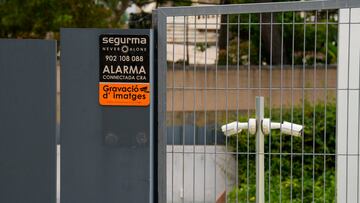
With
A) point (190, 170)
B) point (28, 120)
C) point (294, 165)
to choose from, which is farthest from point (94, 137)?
point (294, 165)

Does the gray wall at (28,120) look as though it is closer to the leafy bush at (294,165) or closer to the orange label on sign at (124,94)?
the orange label on sign at (124,94)

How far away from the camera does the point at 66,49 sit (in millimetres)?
5523

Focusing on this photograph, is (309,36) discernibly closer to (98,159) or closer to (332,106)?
(332,106)

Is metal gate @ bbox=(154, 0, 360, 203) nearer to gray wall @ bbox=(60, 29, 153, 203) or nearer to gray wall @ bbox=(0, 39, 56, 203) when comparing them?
gray wall @ bbox=(60, 29, 153, 203)

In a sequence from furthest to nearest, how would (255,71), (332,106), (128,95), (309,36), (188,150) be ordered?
(309,36) → (255,71) → (332,106) → (188,150) → (128,95)

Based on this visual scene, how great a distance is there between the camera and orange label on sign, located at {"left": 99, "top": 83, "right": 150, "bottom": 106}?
216 inches

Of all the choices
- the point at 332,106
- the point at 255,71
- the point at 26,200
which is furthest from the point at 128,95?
the point at 255,71

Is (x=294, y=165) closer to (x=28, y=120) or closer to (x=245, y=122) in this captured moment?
(x=245, y=122)

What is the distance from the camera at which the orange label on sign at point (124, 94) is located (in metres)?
5.50

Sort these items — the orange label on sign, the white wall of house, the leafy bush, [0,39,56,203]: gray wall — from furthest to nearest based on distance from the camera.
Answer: the leafy bush < the white wall of house < [0,39,56,203]: gray wall < the orange label on sign

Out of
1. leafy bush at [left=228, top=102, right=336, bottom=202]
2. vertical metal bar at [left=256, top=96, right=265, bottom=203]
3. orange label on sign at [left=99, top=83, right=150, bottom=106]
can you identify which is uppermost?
orange label on sign at [left=99, top=83, right=150, bottom=106]

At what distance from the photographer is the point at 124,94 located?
18.0ft

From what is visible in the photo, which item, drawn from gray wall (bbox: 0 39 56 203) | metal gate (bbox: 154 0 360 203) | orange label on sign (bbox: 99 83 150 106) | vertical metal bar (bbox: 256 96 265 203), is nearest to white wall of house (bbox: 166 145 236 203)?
metal gate (bbox: 154 0 360 203)

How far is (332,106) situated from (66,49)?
6.95 meters
